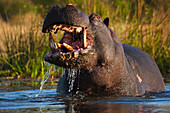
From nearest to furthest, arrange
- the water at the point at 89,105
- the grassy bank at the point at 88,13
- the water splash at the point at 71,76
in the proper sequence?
the water at the point at 89,105 → the water splash at the point at 71,76 → the grassy bank at the point at 88,13

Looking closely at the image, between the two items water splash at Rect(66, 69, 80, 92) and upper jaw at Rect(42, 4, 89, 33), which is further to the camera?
water splash at Rect(66, 69, 80, 92)

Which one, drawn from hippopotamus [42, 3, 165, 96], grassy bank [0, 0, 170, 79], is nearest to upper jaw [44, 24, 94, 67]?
hippopotamus [42, 3, 165, 96]

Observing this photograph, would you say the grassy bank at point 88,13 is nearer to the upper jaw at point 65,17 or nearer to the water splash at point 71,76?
the water splash at point 71,76

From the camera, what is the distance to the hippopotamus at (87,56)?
424cm

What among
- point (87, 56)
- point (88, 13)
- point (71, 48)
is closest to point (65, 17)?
point (71, 48)

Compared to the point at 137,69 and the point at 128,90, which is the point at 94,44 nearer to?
the point at 128,90

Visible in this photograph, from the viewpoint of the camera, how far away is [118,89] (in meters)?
4.87

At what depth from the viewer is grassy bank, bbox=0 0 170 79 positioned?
8320 mm

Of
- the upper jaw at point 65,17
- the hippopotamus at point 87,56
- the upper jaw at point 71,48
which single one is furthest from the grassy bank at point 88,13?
the upper jaw at point 65,17

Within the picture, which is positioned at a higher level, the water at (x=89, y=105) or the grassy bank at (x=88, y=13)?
the grassy bank at (x=88, y=13)

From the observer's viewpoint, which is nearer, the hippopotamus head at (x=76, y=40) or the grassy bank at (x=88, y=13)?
the hippopotamus head at (x=76, y=40)

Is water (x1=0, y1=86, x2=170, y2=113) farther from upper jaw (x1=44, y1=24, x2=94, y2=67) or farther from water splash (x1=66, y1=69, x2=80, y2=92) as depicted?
upper jaw (x1=44, y1=24, x2=94, y2=67)

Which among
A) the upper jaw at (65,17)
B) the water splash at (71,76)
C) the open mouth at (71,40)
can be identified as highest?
the upper jaw at (65,17)

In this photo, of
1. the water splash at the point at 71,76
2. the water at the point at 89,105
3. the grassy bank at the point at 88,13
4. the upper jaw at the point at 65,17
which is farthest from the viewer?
the grassy bank at the point at 88,13
